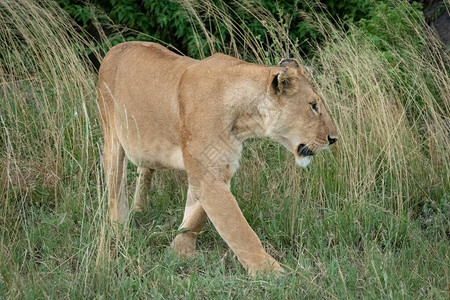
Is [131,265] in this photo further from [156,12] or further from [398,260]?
[156,12]

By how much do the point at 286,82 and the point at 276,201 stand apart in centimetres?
112

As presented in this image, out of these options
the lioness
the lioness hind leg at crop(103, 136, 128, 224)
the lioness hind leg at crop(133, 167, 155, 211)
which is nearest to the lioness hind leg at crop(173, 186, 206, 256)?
the lioness

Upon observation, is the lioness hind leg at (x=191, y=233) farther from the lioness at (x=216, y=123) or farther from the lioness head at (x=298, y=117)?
the lioness head at (x=298, y=117)

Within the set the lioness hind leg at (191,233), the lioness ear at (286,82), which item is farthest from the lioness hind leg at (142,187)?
the lioness ear at (286,82)

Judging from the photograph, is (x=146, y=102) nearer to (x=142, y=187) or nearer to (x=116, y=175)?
(x=116, y=175)

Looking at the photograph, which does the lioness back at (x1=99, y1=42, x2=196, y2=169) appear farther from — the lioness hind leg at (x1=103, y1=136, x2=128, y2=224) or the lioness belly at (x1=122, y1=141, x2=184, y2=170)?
the lioness hind leg at (x1=103, y1=136, x2=128, y2=224)

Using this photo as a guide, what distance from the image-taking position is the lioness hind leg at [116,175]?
469cm

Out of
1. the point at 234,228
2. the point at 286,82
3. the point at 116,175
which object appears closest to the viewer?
the point at 234,228

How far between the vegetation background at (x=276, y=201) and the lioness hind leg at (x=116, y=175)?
0.12 meters

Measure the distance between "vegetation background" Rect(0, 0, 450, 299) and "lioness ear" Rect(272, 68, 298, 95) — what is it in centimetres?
85

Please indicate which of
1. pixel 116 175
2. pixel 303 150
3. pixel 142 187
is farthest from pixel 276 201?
pixel 116 175

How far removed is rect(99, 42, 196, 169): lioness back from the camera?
4.17m

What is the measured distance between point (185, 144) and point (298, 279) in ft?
3.15

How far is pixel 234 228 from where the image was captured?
385 cm
